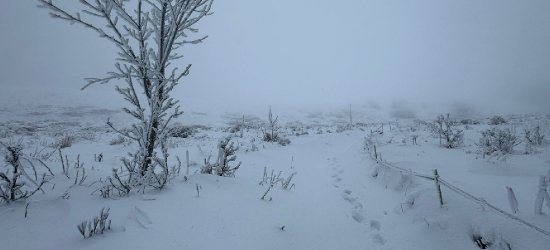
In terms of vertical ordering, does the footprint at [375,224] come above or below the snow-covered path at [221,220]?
below

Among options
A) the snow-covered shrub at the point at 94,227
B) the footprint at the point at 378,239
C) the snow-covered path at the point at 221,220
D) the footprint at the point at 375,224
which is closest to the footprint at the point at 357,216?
the snow-covered path at the point at 221,220

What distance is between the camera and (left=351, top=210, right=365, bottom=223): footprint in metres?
2.55

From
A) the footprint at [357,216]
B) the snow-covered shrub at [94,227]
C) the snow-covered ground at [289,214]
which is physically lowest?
the footprint at [357,216]

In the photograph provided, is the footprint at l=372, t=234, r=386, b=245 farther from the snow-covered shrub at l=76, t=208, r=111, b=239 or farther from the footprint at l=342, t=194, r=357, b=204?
the snow-covered shrub at l=76, t=208, r=111, b=239

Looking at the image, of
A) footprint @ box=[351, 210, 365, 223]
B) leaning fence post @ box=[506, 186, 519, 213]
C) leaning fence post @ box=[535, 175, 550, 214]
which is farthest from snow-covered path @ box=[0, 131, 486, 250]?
leaning fence post @ box=[535, 175, 550, 214]

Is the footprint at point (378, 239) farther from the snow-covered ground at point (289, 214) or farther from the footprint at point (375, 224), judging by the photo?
the footprint at point (375, 224)

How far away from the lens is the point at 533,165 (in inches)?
137

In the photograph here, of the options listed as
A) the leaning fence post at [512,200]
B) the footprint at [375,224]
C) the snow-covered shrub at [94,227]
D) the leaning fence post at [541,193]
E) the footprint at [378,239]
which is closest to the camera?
the snow-covered shrub at [94,227]

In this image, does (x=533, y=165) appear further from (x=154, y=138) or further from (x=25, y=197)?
(x=25, y=197)

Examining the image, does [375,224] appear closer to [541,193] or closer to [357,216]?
[357,216]

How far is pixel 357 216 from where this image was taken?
2641 millimetres

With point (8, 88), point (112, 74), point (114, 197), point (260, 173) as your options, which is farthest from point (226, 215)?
point (8, 88)

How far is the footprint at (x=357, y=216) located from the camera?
2551 mm

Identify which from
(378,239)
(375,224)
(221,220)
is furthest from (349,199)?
(221,220)
